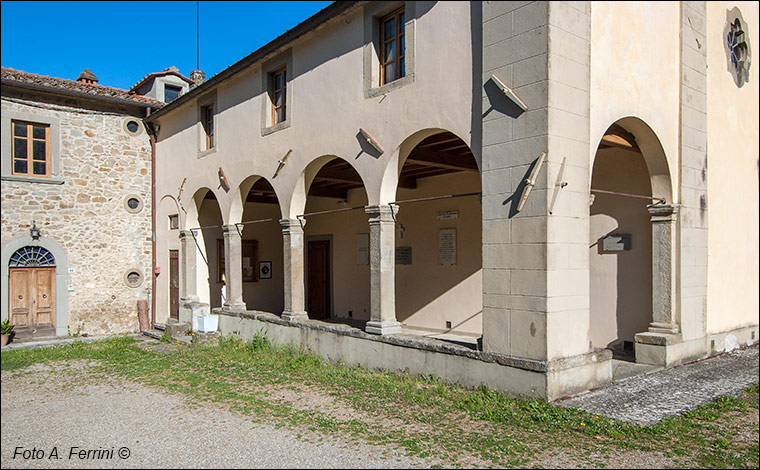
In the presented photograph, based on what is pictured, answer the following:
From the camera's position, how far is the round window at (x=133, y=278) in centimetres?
1295

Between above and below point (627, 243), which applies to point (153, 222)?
above

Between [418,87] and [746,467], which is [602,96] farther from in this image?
[746,467]

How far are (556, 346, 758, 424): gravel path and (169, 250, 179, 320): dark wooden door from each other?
1017cm

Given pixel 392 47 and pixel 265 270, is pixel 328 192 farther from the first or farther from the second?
pixel 392 47

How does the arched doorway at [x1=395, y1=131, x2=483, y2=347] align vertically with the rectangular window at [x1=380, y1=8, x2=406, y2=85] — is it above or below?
below

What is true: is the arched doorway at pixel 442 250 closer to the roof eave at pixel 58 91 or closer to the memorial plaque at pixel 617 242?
the memorial plaque at pixel 617 242

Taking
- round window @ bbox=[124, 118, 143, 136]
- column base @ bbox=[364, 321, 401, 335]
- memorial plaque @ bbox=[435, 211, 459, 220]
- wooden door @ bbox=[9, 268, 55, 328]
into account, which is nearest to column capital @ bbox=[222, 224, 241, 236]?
round window @ bbox=[124, 118, 143, 136]

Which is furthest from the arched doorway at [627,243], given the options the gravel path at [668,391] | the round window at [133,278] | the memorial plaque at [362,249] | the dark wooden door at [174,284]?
the round window at [133,278]

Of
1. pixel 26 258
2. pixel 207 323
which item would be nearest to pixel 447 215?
pixel 207 323

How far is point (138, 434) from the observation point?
163 inches

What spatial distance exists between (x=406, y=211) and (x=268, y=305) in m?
5.09

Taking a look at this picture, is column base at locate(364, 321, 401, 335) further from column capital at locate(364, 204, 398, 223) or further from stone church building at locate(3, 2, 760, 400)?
column capital at locate(364, 204, 398, 223)

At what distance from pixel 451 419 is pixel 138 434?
2.97 m

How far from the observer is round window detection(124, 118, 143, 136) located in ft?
35.4
